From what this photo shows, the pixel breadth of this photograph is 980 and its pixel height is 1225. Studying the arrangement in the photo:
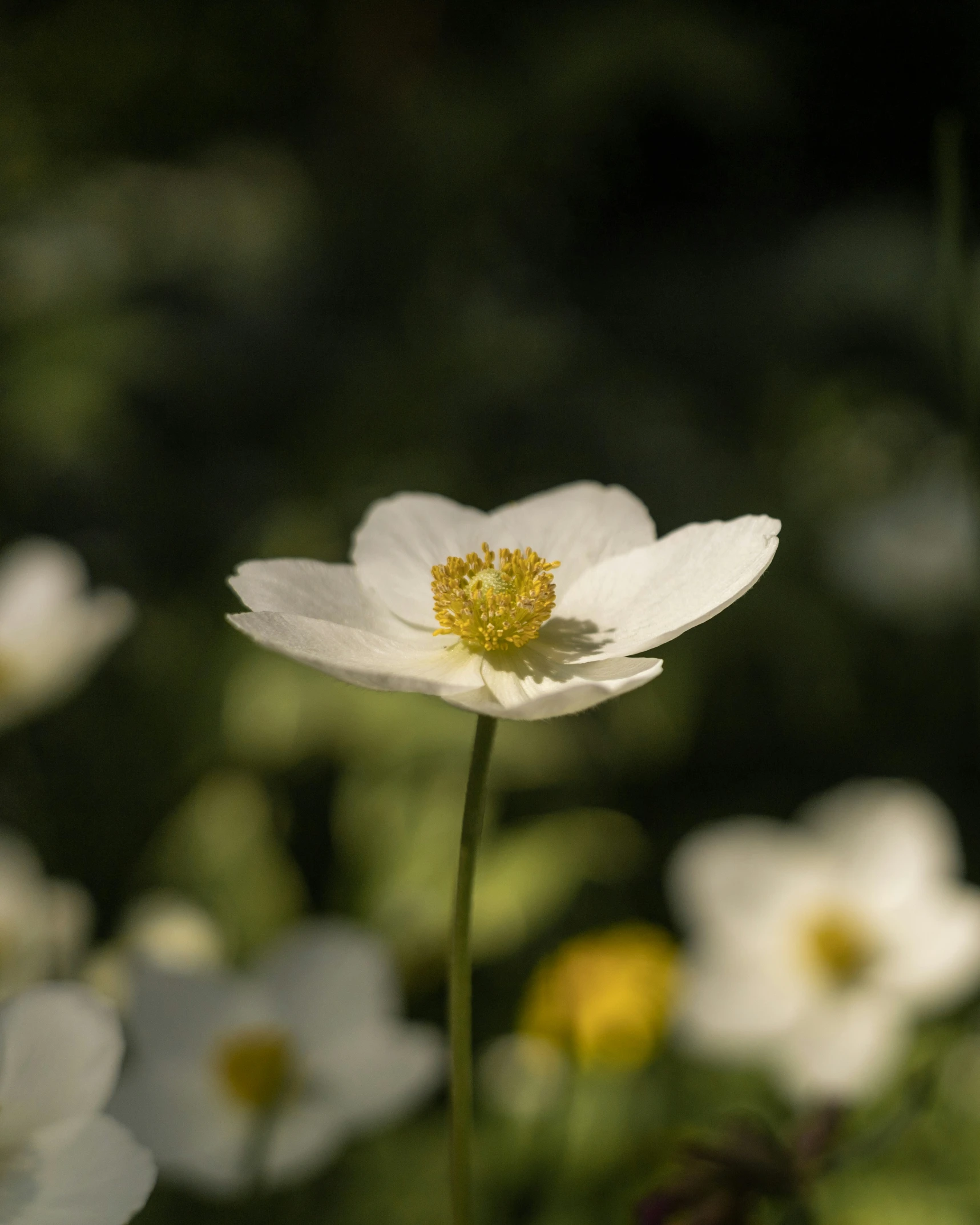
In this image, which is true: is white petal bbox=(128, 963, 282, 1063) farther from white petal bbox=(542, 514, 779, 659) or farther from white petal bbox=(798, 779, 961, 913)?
white petal bbox=(798, 779, 961, 913)

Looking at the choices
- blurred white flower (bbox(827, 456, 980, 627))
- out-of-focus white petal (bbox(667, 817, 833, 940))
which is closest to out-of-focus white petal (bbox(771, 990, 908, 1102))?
out-of-focus white petal (bbox(667, 817, 833, 940))

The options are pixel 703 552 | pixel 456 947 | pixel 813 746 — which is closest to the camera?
pixel 456 947

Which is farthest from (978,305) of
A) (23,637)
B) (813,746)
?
(23,637)

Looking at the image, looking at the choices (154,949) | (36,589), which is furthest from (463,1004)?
(36,589)

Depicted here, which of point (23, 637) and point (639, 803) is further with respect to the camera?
point (639, 803)

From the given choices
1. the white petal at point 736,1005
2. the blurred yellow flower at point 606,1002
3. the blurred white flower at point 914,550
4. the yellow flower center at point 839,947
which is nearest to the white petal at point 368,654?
the blurred yellow flower at point 606,1002

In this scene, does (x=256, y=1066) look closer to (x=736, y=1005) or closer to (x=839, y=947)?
(x=736, y=1005)

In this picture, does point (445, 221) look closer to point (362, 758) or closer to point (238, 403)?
point (238, 403)
